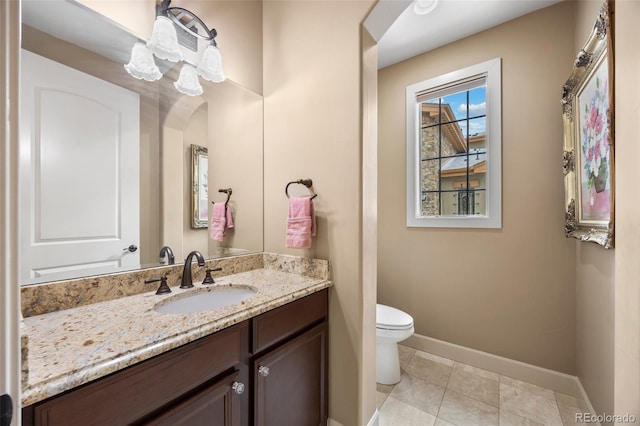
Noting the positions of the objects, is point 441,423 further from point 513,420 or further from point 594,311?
point 594,311

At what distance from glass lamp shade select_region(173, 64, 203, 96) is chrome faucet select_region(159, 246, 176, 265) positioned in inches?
32.5

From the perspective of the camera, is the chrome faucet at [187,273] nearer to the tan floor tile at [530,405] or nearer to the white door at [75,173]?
the white door at [75,173]

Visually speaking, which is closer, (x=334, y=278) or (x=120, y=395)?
(x=120, y=395)

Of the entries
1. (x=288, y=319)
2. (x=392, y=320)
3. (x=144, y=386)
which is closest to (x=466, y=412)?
(x=392, y=320)

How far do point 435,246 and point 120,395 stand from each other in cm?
219

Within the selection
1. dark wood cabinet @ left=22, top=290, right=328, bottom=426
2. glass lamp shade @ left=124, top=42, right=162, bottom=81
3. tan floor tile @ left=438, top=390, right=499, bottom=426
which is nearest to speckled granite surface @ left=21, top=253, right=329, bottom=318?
dark wood cabinet @ left=22, top=290, right=328, bottom=426

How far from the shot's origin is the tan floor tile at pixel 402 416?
5.05 ft

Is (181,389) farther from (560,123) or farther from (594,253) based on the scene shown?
(560,123)

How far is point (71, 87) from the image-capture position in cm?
103

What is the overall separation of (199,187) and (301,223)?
640 millimetres

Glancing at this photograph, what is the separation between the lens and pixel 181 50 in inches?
53.1

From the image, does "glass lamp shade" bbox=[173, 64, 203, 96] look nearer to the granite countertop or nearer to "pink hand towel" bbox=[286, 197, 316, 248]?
"pink hand towel" bbox=[286, 197, 316, 248]

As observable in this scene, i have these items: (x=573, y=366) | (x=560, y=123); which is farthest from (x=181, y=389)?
(x=560, y=123)

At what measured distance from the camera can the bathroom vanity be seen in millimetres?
621
